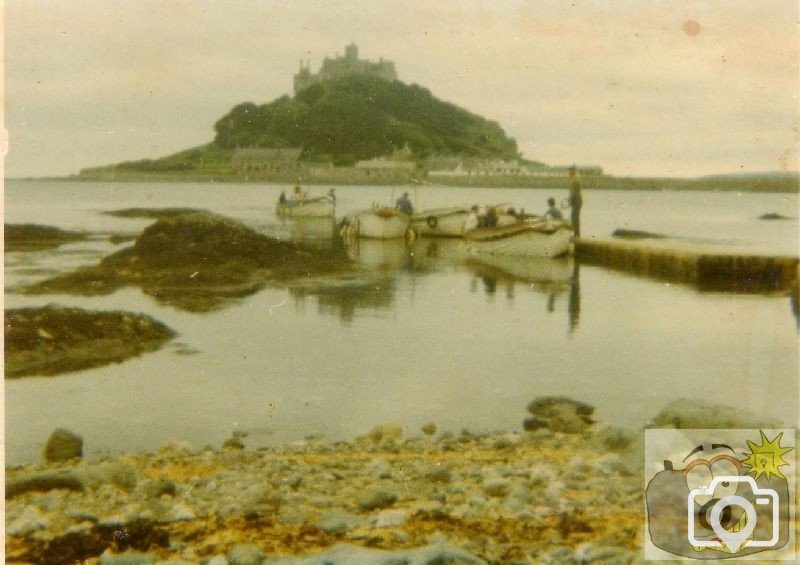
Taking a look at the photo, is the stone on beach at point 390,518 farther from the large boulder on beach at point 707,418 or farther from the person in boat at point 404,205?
the person in boat at point 404,205

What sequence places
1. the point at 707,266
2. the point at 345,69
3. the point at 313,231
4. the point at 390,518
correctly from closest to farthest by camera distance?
the point at 390,518, the point at 345,69, the point at 707,266, the point at 313,231

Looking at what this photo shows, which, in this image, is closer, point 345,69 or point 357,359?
point 345,69

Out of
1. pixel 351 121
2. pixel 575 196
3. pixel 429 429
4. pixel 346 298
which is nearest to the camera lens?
pixel 429 429

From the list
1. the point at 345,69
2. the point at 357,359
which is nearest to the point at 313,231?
the point at 357,359

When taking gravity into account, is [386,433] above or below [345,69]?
below

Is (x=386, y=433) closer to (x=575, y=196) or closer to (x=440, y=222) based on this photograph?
(x=575, y=196)

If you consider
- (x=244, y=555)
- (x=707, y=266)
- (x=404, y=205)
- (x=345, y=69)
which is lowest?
(x=244, y=555)

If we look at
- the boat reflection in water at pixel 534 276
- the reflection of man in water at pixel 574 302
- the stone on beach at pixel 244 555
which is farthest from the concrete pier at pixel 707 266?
the stone on beach at pixel 244 555

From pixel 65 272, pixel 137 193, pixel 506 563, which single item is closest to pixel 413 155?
pixel 137 193
